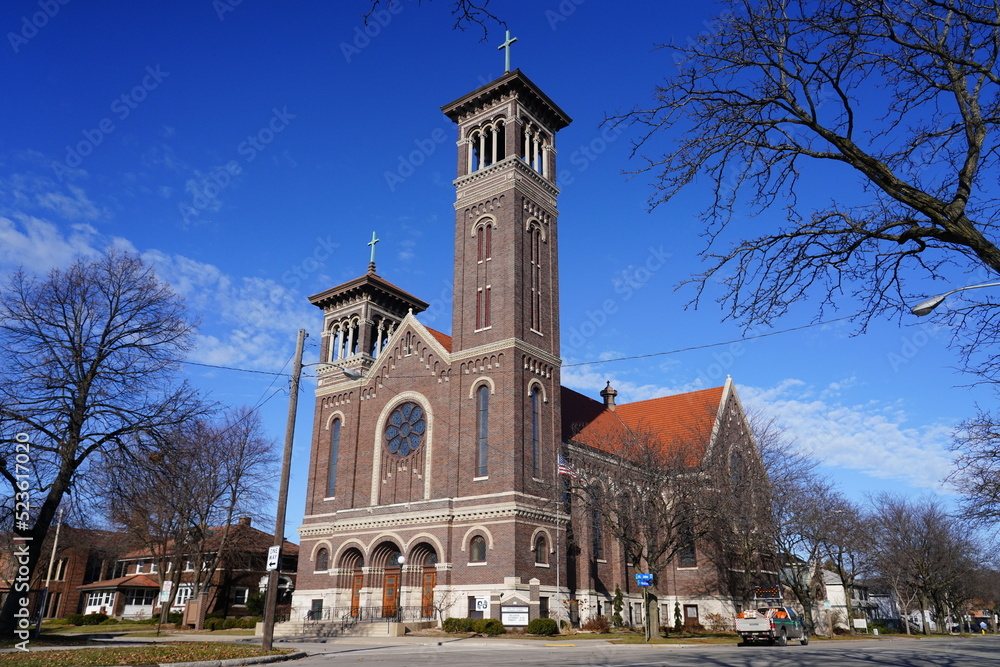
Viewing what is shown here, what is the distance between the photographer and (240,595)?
5844 centimetres

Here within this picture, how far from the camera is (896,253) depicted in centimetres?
934

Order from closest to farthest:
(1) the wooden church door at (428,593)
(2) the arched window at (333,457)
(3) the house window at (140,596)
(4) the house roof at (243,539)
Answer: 1. (1) the wooden church door at (428,593)
2. (2) the arched window at (333,457)
3. (4) the house roof at (243,539)
4. (3) the house window at (140,596)

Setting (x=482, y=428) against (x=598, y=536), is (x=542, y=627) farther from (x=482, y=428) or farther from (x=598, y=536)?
(x=598, y=536)

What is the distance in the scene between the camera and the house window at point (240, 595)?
5812cm

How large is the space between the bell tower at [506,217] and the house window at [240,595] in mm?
32517

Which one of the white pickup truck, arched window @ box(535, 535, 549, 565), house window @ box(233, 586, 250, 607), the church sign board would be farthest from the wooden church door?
house window @ box(233, 586, 250, 607)

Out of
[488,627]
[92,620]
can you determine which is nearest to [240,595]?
[92,620]

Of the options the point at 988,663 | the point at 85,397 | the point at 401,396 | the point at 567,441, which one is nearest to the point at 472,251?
the point at 401,396

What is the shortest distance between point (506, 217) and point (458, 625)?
21815 mm

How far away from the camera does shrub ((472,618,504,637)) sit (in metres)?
31.9

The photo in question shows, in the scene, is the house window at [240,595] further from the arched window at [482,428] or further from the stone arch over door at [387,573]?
the arched window at [482,428]

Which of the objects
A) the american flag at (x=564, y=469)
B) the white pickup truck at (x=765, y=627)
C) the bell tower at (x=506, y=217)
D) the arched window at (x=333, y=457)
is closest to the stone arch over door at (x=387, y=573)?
the arched window at (x=333, y=457)

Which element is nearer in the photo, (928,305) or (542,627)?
(928,305)

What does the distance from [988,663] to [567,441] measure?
81.3 ft
